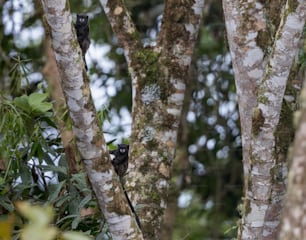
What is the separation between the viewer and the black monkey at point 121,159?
4336 mm

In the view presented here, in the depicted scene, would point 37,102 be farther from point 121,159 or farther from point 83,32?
point 83,32

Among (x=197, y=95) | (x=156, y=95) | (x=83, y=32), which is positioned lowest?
(x=197, y=95)

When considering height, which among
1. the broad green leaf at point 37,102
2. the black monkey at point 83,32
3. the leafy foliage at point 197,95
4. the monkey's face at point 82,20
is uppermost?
the monkey's face at point 82,20

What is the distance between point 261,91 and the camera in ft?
10.00

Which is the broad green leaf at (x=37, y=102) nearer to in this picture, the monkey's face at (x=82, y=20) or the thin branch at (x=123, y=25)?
the thin branch at (x=123, y=25)

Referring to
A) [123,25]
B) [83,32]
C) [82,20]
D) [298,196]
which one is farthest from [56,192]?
[298,196]

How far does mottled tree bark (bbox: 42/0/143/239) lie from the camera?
2.85 meters

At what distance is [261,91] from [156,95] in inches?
46.0

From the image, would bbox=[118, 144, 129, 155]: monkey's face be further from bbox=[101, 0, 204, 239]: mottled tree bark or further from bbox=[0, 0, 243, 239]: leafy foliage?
bbox=[0, 0, 243, 239]: leafy foliage

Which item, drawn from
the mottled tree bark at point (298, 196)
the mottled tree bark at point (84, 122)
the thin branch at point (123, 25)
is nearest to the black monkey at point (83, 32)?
the thin branch at point (123, 25)

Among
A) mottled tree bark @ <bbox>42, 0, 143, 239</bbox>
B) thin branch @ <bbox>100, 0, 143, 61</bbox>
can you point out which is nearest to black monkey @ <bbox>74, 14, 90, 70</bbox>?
thin branch @ <bbox>100, 0, 143, 61</bbox>

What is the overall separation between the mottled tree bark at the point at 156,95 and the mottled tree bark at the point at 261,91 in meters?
0.64

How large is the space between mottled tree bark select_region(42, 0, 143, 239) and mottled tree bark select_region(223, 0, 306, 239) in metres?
0.49

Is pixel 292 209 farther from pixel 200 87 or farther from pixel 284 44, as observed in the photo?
pixel 200 87
